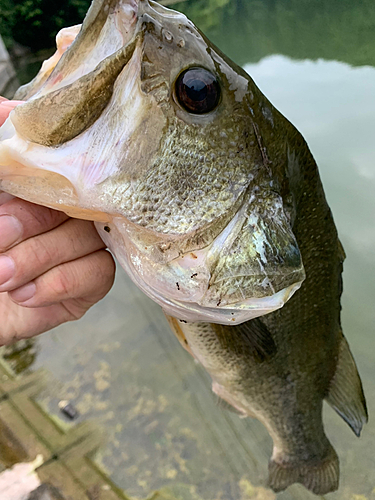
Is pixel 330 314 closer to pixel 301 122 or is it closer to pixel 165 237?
pixel 165 237

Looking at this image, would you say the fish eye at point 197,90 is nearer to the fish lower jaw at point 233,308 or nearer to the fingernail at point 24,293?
the fish lower jaw at point 233,308

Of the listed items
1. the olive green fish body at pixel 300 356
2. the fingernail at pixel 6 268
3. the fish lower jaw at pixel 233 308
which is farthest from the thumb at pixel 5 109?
the olive green fish body at pixel 300 356

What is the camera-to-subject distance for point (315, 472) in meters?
1.27

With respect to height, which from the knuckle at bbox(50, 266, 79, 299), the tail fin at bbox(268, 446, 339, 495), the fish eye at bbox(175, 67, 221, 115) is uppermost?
the fish eye at bbox(175, 67, 221, 115)

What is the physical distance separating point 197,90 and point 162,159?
0.33ft

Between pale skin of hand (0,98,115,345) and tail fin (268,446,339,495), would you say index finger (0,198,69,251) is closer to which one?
pale skin of hand (0,98,115,345)

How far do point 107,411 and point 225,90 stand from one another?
186cm

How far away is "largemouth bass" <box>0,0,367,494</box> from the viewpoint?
1.39 feet

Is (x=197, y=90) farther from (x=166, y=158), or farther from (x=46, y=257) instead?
(x=46, y=257)

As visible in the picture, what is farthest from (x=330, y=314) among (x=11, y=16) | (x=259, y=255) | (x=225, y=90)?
(x=11, y=16)

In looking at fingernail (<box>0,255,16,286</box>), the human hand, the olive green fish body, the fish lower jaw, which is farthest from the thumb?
the olive green fish body

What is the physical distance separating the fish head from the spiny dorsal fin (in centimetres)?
68

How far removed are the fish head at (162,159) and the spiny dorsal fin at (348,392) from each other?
683 mm

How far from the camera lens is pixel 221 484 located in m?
1.65
